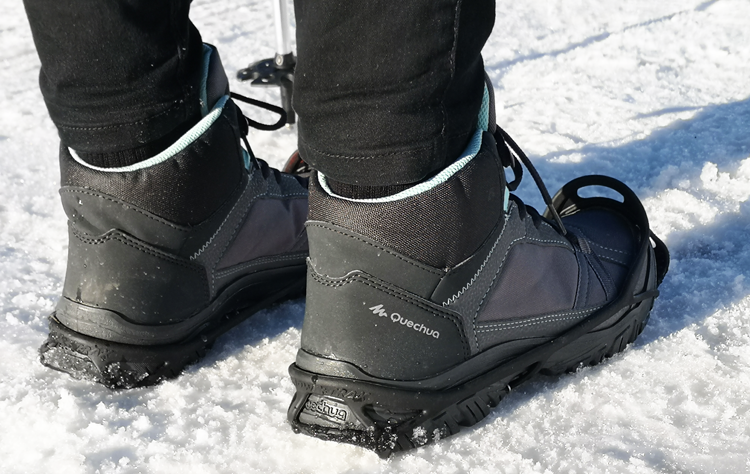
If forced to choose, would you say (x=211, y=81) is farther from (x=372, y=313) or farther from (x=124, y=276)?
(x=372, y=313)

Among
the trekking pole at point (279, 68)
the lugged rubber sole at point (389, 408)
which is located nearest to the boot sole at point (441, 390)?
the lugged rubber sole at point (389, 408)

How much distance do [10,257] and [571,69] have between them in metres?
1.91

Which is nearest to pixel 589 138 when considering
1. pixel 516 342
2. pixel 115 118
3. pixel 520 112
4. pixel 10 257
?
pixel 520 112

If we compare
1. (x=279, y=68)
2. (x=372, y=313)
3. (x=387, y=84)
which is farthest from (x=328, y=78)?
(x=279, y=68)

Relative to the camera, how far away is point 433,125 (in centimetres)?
92

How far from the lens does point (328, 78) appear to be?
2.90ft

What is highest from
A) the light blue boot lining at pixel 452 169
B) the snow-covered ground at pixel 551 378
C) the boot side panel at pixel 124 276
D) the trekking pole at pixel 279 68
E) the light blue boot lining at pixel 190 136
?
the light blue boot lining at pixel 452 169

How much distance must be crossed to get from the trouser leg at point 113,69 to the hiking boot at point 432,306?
1.00 ft

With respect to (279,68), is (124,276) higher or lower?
higher

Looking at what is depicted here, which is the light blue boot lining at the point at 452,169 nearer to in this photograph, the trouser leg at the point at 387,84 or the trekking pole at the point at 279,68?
the trouser leg at the point at 387,84

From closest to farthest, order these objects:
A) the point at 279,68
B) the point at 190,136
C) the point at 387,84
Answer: the point at 387,84
the point at 190,136
the point at 279,68

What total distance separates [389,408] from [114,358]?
49cm

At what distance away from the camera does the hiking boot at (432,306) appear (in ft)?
3.26

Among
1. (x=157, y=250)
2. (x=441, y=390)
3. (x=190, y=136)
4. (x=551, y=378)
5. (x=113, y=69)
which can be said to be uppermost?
(x=113, y=69)
